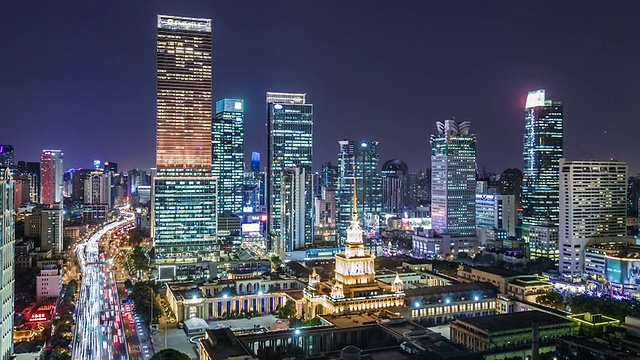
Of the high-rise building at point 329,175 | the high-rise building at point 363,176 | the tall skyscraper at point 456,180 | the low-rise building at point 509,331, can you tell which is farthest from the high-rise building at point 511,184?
the low-rise building at point 509,331

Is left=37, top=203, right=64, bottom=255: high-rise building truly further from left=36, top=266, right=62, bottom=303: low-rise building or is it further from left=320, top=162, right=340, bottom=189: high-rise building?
left=320, top=162, right=340, bottom=189: high-rise building

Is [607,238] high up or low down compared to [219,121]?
down

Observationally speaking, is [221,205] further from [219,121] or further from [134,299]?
[134,299]

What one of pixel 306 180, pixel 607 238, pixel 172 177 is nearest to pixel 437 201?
pixel 306 180

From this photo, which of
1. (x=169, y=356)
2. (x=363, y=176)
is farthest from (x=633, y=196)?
(x=169, y=356)

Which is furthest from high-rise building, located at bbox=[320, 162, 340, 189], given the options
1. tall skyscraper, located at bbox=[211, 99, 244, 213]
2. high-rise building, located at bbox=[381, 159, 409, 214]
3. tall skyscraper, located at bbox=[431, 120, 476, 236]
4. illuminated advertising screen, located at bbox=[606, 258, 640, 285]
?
illuminated advertising screen, located at bbox=[606, 258, 640, 285]

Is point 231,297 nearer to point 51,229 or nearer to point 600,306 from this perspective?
point 600,306

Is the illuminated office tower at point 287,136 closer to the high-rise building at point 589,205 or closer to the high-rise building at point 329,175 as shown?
the high-rise building at point 589,205
